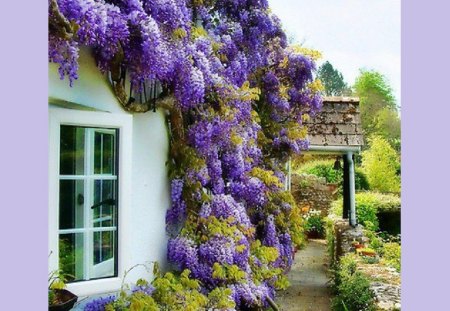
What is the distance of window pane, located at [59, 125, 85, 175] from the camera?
12.3 feet

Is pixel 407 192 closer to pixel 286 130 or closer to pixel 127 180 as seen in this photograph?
pixel 127 180

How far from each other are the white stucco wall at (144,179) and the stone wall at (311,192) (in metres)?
12.2

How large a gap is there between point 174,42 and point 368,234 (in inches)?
241

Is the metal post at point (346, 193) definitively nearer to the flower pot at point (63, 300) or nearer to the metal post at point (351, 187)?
the metal post at point (351, 187)

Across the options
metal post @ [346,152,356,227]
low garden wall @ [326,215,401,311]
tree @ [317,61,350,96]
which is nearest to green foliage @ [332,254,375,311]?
low garden wall @ [326,215,401,311]

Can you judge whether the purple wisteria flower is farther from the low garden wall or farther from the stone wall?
the stone wall

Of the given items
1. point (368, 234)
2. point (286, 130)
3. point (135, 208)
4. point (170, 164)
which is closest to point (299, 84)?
point (286, 130)

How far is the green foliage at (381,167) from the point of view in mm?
7720

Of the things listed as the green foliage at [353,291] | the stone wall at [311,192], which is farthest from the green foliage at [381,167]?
the stone wall at [311,192]

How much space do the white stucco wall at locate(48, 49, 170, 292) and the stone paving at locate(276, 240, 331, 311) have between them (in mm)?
3546

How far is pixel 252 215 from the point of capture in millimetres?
7512

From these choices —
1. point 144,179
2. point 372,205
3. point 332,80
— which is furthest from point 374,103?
point 144,179

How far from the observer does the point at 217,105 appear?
5.48m

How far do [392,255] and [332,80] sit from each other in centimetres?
310
